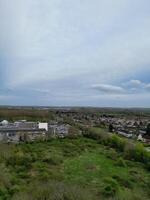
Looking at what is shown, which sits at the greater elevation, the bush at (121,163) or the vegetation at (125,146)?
the vegetation at (125,146)

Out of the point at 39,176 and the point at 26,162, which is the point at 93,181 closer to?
the point at 39,176

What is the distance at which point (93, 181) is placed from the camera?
575 inches

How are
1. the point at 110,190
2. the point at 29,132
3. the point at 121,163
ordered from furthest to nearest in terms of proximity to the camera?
the point at 29,132
the point at 121,163
the point at 110,190

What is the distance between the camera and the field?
9305 mm

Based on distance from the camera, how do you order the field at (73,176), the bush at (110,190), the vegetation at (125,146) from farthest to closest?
the vegetation at (125,146) < the bush at (110,190) < the field at (73,176)

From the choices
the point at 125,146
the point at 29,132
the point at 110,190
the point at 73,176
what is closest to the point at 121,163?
the point at 125,146

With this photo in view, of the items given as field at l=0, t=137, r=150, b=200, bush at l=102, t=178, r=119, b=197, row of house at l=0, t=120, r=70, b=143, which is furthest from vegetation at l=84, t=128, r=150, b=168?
bush at l=102, t=178, r=119, b=197

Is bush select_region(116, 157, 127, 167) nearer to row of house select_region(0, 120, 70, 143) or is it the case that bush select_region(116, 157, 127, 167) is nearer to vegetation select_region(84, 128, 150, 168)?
vegetation select_region(84, 128, 150, 168)

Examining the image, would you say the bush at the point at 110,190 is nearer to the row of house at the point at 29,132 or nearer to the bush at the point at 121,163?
the bush at the point at 121,163

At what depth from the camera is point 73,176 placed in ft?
51.2

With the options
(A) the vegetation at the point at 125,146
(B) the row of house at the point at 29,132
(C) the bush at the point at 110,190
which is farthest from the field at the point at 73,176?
(B) the row of house at the point at 29,132

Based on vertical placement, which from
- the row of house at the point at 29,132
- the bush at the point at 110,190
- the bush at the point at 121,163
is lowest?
the bush at the point at 121,163

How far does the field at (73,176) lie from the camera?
9305mm

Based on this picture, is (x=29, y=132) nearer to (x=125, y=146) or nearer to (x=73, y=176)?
(x=125, y=146)
